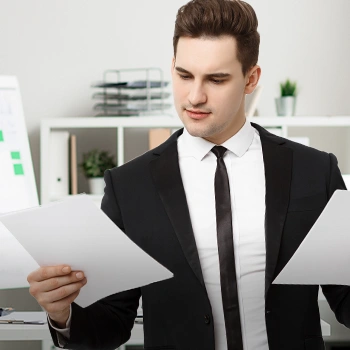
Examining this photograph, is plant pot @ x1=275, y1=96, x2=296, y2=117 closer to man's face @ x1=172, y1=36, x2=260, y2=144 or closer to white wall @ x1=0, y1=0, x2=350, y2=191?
white wall @ x1=0, y1=0, x2=350, y2=191

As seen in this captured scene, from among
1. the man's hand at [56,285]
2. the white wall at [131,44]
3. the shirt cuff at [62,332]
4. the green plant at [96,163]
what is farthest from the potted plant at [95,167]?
the man's hand at [56,285]

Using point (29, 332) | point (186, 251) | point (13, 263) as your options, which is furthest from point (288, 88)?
point (186, 251)

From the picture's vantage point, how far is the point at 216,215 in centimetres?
151

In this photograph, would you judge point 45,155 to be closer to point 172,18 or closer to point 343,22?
point 172,18

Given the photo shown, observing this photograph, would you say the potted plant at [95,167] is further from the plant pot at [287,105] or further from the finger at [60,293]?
the finger at [60,293]

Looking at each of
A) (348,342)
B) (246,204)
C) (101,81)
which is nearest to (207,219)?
(246,204)

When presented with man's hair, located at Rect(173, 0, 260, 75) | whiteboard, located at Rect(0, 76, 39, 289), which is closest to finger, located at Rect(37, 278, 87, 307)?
man's hair, located at Rect(173, 0, 260, 75)

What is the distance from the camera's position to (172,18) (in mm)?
3816

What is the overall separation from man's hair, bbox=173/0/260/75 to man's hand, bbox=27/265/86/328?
1.87 ft

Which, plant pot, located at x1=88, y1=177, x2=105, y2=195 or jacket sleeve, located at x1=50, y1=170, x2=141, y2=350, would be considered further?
plant pot, located at x1=88, y1=177, x2=105, y2=195

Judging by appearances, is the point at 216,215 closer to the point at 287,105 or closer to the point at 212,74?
the point at 212,74

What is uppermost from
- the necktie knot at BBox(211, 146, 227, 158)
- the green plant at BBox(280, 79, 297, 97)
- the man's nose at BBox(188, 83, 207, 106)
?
the man's nose at BBox(188, 83, 207, 106)

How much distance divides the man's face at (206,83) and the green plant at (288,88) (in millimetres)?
2209

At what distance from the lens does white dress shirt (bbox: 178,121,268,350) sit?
1.47 m
